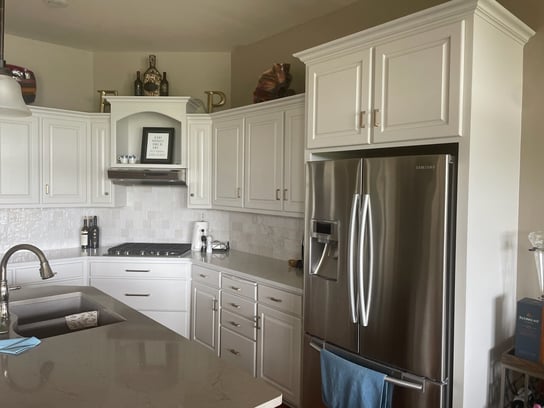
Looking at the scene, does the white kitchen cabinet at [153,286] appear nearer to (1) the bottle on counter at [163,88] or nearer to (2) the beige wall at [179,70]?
(1) the bottle on counter at [163,88]

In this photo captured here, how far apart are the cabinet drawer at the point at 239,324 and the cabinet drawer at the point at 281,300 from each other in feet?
0.77

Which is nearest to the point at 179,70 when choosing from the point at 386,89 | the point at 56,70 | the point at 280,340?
the point at 56,70

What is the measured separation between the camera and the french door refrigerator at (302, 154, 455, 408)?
188 centimetres

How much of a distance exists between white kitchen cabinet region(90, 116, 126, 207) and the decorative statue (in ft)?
5.52

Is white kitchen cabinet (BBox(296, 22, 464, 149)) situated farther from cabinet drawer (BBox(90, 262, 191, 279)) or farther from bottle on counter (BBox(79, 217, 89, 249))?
bottle on counter (BBox(79, 217, 89, 249))

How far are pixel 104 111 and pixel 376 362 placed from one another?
3.58 metres

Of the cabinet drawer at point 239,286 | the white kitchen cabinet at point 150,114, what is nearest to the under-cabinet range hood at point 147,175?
the white kitchen cabinet at point 150,114

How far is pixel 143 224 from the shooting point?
4379mm

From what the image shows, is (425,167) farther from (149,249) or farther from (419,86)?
(149,249)

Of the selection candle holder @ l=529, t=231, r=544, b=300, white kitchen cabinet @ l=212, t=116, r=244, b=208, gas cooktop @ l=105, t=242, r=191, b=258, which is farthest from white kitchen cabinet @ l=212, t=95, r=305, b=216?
candle holder @ l=529, t=231, r=544, b=300

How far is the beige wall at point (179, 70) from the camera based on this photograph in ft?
14.0

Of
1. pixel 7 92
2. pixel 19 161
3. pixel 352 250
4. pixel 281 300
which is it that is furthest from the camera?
pixel 19 161

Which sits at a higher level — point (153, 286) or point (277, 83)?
point (277, 83)

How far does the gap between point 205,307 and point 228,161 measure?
1285 millimetres
